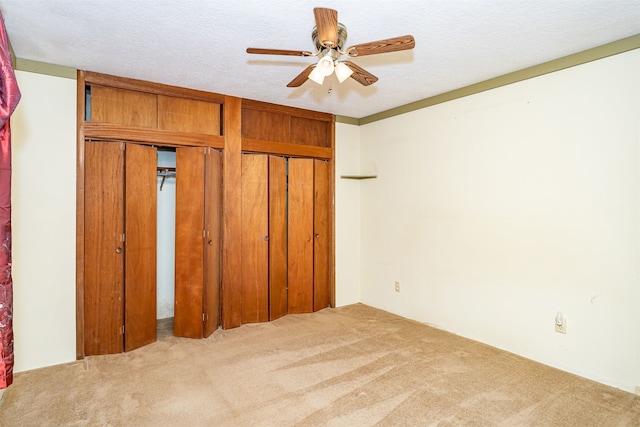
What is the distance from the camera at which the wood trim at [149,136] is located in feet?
9.82

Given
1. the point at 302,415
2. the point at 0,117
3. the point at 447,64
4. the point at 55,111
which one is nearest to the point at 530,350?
the point at 302,415

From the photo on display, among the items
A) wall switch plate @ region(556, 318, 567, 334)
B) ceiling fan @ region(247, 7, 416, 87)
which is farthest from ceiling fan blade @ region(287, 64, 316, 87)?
wall switch plate @ region(556, 318, 567, 334)

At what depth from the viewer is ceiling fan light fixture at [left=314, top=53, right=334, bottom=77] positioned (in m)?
2.01

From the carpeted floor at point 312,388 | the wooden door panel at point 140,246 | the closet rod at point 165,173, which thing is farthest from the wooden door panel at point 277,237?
the wooden door panel at point 140,246

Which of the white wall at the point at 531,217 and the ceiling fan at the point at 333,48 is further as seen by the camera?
the white wall at the point at 531,217

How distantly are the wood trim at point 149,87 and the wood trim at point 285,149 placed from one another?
527 mm

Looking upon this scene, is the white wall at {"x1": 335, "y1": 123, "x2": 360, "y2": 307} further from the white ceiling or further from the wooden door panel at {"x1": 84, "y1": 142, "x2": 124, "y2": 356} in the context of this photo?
the wooden door panel at {"x1": 84, "y1": 142, "x2": 124, "y2": 356}

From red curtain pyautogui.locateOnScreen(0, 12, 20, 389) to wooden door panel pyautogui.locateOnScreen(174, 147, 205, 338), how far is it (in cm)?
148

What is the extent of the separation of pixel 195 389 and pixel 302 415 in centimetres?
84

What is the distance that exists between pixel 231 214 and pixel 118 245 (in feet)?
3.59

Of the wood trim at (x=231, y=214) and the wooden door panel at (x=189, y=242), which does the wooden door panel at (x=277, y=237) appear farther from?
the wooden door panel at (x=189, y=242)

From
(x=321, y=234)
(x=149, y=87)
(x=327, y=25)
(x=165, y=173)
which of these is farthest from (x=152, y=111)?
(x=321, y=234)

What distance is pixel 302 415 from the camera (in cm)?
216

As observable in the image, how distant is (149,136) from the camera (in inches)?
127
